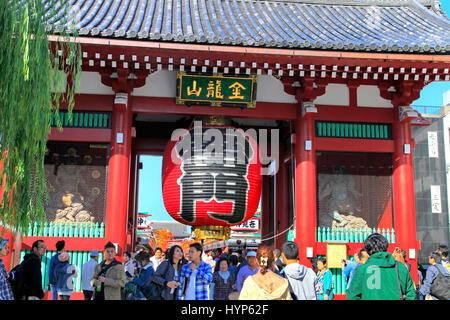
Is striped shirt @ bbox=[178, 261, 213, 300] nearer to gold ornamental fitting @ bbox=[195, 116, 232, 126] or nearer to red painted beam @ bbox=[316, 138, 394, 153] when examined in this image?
gold ornamental fitting @ bbox=[195, 116, 232, 126]

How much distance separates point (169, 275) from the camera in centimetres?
A: 715

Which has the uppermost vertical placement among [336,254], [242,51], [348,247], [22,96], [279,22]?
[279,22]

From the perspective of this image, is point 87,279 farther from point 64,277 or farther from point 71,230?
point 71,230

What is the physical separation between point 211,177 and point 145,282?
3.96 meters

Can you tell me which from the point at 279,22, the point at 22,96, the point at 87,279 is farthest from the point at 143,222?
the point at 22,96

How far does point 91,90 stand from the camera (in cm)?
1165

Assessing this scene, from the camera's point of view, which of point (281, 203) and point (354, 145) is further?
point (281, 203)

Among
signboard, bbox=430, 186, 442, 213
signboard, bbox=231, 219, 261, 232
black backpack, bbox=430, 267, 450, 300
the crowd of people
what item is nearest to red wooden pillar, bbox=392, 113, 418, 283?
the crowd of people

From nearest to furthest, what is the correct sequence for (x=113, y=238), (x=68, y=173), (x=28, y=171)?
(x=28, y=171) < (x=113, y=238) < (x=68, y=173)

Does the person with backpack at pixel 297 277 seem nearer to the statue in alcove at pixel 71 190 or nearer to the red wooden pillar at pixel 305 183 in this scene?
the red wooden pillar at pixel 305 183

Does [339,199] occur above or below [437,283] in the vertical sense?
above

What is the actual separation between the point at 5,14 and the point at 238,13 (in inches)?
346

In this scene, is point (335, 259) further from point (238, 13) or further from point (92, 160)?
point (238, 13)
